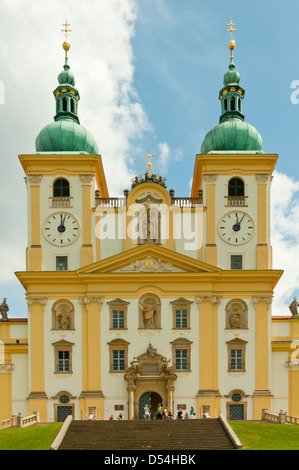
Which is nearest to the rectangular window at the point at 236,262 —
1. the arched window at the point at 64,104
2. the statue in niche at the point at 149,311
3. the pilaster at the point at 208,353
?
the pilaster at the point at 208,353

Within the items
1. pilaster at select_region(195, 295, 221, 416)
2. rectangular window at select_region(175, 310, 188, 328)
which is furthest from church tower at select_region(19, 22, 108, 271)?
pilaster at select_region(195, 295, 221, 416)

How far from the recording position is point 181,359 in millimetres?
50656

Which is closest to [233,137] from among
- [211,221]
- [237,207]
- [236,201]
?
[236,201]

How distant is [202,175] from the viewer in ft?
176

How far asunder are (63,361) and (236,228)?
1429 centimetres

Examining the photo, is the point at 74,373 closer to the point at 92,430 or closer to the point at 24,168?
the point at 92,430

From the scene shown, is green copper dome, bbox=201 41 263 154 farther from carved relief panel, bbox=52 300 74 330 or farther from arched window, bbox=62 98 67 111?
carved relief panel, bbox=52 300 74 330

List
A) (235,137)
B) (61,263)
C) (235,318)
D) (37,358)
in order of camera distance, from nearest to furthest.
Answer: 1. (37,358)
2. (235,318)
3. (61,263)
4. (235,137)

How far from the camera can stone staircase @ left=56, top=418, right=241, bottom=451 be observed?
38.3 m

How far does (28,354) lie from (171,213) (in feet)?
43.0

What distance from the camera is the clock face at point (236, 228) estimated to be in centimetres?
5272

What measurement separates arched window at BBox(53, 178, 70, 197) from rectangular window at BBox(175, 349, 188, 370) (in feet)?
42.1

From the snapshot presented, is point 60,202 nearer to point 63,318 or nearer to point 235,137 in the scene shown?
point 63,318
